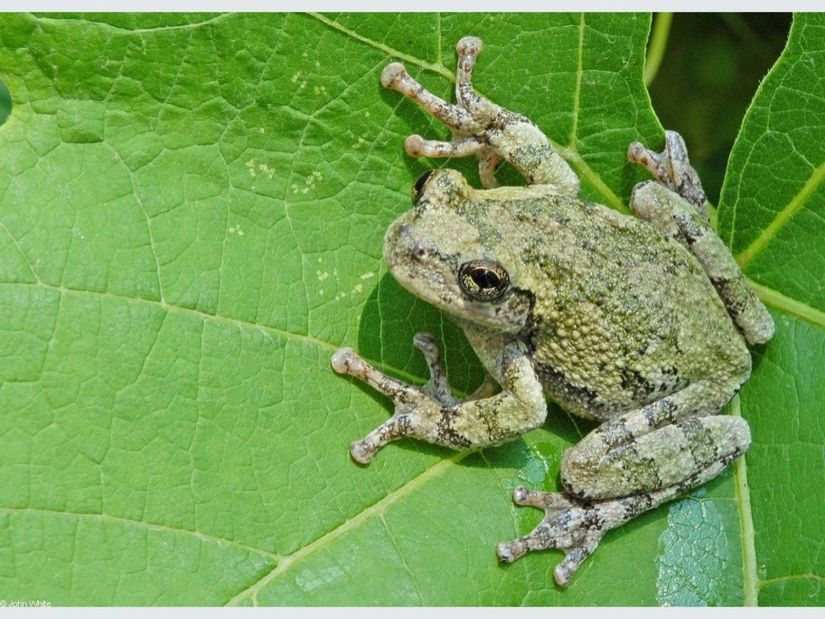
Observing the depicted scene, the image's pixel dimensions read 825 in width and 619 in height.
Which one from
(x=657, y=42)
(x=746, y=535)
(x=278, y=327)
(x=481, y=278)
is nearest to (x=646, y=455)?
(x=746, y=535)

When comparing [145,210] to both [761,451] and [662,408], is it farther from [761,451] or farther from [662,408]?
[761,451]

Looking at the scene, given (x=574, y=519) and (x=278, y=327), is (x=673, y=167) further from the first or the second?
(x=278, y=327)

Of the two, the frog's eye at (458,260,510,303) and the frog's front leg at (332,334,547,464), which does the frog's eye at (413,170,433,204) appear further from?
the frog's front leg at (332,334,547,464)

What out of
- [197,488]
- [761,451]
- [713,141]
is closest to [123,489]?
[197,488]

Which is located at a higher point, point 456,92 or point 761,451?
point 456,92

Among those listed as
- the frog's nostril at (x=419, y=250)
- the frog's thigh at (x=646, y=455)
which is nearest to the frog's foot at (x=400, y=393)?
the frog's nostril at (x=419, y=250)

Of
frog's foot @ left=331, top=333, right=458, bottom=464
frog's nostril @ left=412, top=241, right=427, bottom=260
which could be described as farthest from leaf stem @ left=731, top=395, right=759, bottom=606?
frog's nostril @ left=412, top=241, right=427, bottom=260
